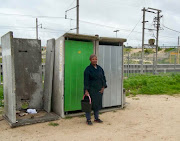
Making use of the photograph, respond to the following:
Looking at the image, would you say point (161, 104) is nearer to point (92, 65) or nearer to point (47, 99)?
point (92, 65)

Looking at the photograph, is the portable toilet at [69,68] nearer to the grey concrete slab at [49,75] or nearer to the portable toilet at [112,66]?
the grey concrete slab at [49,75]

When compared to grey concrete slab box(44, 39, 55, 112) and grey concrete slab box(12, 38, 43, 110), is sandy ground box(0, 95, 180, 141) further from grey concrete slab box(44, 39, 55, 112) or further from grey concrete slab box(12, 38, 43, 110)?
grey concrete slab box(12, 38, 43, 110)

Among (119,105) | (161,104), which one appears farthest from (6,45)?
(161,104)

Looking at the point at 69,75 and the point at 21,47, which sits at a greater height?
the point at 21,47

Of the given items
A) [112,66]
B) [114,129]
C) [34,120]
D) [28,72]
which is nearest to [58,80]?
[28,72]

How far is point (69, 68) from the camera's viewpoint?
5.52 m

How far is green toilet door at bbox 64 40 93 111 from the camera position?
18.0 feet

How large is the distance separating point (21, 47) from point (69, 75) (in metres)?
1.77

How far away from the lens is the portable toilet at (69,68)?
545 cm

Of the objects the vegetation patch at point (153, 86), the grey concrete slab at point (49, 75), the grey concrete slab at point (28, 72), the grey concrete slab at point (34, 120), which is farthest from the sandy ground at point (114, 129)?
the vegetation patch at point (153, 86)

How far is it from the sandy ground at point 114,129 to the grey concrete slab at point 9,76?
39cm

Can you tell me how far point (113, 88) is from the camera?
252 inches

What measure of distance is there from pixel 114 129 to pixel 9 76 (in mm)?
2865

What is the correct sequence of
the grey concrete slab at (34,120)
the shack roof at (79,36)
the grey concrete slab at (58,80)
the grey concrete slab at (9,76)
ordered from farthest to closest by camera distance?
the grey concrete slab at (58,80), the shack roof at (79,36), the grey concrete slab at (34,120), the grey concrete slab at (9,76)
